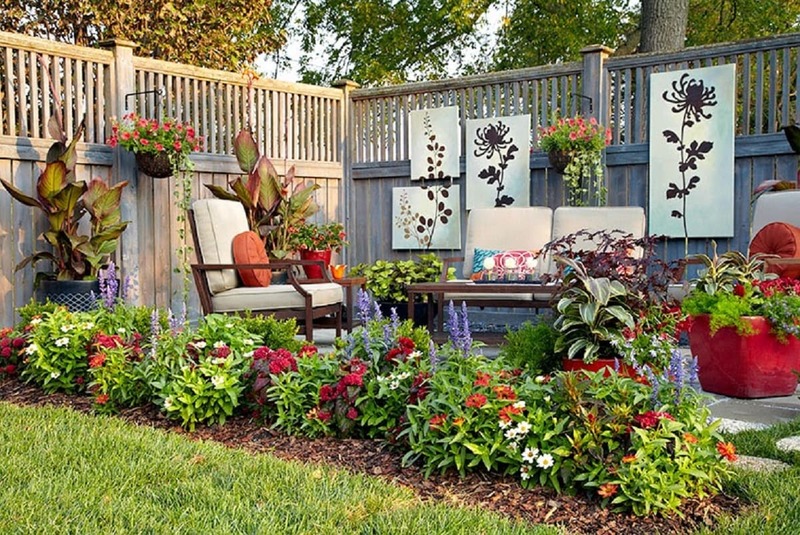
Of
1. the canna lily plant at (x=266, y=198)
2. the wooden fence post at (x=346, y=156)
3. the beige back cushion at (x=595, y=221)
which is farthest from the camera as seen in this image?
the wooden fence post at (x=346, y=156)

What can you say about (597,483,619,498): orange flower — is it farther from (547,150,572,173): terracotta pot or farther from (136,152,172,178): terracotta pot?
(136,152,172,178): terracotta pot

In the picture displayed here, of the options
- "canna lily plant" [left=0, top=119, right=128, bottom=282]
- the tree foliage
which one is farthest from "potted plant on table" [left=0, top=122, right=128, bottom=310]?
the tree foliage

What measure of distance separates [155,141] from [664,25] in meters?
5.33

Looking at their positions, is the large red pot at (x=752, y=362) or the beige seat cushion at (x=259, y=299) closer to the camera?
the large red pot at (x=752, y=362)

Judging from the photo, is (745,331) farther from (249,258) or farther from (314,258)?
(314,258)

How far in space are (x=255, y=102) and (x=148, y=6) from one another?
3408mm

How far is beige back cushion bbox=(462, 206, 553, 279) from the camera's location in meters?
6.00

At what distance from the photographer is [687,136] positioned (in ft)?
19.8

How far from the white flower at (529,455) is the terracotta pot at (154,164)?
15.4 feet

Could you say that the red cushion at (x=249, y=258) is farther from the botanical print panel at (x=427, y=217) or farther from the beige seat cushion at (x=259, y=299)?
the botanical print panel at (x=427, y=217)

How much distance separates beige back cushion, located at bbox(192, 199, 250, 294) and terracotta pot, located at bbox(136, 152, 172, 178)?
1151mm

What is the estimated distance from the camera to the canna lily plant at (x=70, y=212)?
539 cm

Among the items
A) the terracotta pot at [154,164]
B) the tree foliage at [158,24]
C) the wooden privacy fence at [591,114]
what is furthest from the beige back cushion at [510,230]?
the tree foliage at [158,24]

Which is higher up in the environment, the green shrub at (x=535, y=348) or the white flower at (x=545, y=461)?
the green shrub at (x=535, y=348)
